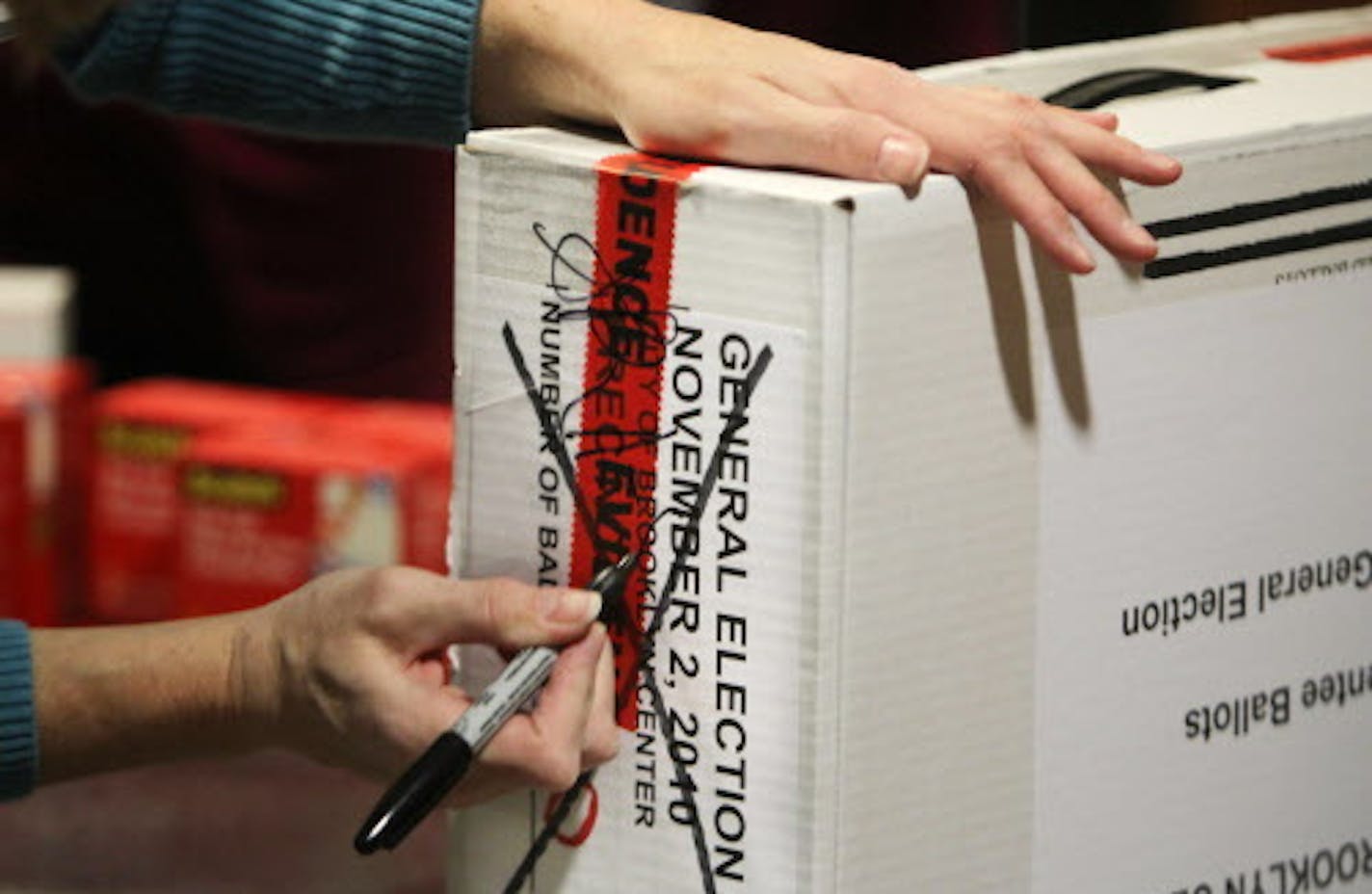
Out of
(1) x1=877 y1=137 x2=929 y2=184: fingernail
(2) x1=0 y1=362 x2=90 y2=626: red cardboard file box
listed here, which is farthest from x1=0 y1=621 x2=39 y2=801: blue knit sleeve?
(2) x1=0 y1=362 x2=90 y2=626: red cardboard file box

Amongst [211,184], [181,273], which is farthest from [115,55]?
[181,273]

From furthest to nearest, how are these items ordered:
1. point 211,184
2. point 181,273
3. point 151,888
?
point 181,273
point 211,184
point 151,888

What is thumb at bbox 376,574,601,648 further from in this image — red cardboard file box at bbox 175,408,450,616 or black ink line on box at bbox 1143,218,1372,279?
red cardboard file box at bbox 175,408,450,616

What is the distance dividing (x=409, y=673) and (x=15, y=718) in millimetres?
215

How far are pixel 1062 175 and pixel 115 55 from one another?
0.52 metres

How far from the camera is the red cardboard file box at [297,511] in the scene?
1.72 meters

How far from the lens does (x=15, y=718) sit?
1.06 m

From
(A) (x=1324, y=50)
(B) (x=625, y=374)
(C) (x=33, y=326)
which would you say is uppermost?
(A) (x=1324, y=50)

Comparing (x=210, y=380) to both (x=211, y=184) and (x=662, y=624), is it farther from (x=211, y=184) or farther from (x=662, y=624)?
(x=662, y=624)

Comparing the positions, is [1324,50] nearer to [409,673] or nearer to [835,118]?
[835,118]

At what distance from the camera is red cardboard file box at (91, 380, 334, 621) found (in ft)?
6.01

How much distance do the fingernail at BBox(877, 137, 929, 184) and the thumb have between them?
171mm

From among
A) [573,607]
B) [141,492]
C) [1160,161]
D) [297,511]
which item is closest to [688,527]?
[573,607]

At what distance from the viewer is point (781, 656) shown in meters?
0.85
